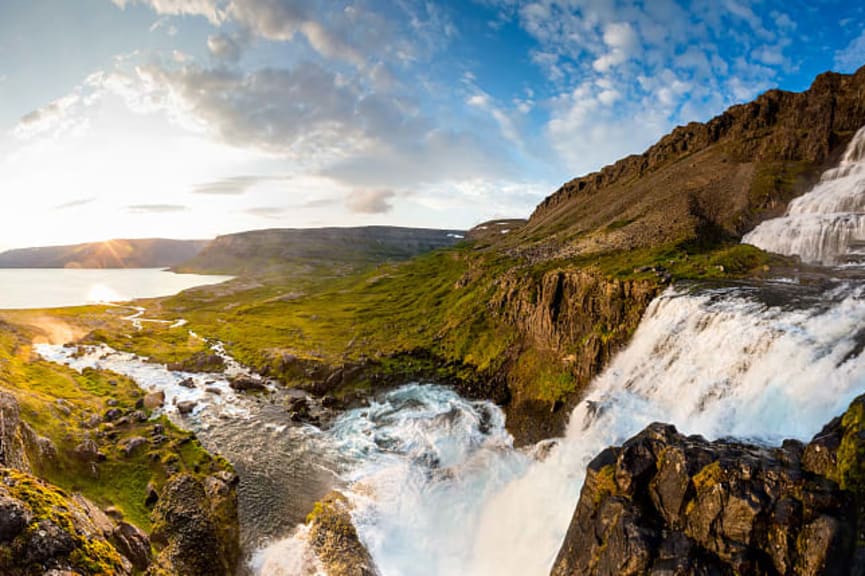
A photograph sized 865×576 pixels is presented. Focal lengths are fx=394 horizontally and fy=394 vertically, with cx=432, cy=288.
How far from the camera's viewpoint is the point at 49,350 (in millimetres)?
72188

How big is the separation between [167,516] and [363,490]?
1455 centimetres

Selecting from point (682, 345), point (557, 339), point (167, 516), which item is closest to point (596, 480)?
point (682, 345)

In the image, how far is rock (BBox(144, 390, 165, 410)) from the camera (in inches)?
1906

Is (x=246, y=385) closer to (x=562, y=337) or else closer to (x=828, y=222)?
(x=562, y=337)

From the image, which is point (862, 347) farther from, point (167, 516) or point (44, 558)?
point (167, 516)

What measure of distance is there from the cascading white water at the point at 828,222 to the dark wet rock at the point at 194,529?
63.4 meters

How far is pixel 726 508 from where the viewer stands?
15.3 m

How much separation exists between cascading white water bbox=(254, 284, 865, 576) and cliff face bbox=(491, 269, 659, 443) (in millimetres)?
2597

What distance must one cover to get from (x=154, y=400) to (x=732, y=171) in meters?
111

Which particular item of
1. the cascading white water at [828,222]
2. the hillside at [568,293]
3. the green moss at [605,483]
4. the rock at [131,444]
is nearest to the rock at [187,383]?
the hillside at [568,293]

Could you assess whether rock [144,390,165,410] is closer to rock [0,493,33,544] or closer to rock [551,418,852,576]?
rock [0,493,33,544]

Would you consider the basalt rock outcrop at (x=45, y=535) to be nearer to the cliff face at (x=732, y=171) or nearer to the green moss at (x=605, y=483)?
the green moss at (x=605, y=483)

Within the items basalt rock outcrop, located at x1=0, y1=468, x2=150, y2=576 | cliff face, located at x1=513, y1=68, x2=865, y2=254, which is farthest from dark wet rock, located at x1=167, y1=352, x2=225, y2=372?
cliff face, located at x1=513, y1=68, x2=865, y2=254

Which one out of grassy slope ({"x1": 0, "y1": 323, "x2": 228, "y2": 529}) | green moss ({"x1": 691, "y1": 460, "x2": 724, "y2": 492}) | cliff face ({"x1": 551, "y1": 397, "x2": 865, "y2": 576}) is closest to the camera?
cliff face ({"x1": 551, "y1": 397, "x2": 865, "y2": 576})
